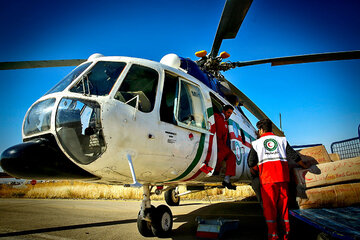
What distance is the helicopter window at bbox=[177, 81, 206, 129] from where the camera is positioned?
11.9ft

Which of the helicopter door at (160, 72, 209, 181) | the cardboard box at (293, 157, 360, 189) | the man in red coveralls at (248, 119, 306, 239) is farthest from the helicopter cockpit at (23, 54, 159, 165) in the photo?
the cardboard box at (293, 157, 360, 189)

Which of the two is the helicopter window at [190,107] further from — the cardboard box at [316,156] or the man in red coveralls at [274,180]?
the cardboard box at [316,156]

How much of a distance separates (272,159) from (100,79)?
106 inches

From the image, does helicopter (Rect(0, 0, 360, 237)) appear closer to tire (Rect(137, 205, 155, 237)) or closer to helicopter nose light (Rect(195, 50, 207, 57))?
tire (Rect(137, 205, 155, 237))

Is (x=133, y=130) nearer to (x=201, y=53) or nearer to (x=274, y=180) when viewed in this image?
(x=274, y=180)

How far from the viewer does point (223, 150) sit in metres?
4.35

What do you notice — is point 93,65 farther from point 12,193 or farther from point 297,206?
point 12,193

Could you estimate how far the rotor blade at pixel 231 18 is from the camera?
13.7 ft

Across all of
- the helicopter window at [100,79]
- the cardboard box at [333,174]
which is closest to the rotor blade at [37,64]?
the helicopter window at [100,79]

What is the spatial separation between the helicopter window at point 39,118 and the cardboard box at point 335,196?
11.4 ft

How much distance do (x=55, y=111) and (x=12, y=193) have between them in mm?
20467

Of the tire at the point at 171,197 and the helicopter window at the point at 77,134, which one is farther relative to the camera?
the tire at the point at 171,197

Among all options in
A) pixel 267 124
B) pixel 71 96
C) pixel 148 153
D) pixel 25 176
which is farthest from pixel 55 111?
pixel 267 124

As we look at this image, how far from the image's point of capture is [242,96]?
7.38m
